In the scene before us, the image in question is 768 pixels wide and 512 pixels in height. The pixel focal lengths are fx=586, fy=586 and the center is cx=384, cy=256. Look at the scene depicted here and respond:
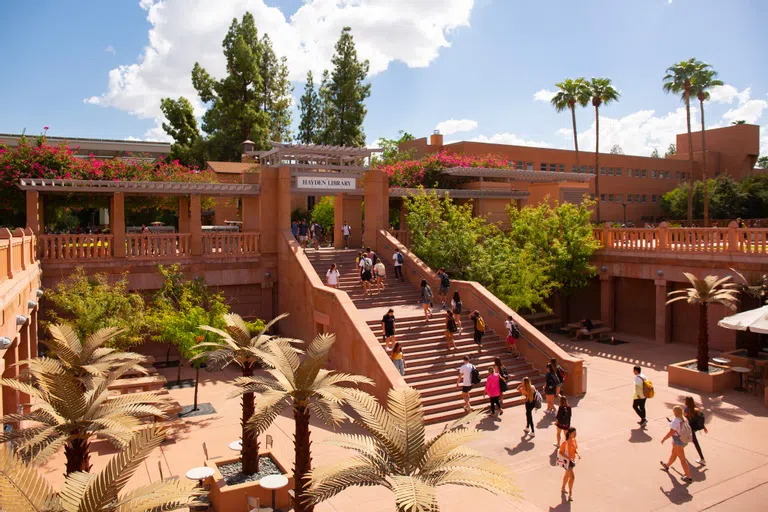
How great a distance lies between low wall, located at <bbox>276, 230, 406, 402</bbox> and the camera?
15047 mm

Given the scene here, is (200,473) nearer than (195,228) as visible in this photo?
Yes

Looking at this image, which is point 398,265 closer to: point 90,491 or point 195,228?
point 195,228

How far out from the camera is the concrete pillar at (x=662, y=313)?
2317cm

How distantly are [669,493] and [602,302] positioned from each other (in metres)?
16.2

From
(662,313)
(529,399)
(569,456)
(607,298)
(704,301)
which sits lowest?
(569,456)

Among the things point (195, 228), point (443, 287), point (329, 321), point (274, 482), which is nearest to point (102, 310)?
point (329, 321)

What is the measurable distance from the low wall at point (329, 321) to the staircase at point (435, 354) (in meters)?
1.05

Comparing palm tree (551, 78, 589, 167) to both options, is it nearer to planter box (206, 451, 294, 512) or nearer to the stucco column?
the stucco column

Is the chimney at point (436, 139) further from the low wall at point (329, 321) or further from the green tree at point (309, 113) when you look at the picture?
the low wall at point (329, 321)

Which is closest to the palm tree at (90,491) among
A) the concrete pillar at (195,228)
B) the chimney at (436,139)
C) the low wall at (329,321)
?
the low wall at (329,321)

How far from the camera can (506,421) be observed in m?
14.5

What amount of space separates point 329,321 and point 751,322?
11681 millimetres

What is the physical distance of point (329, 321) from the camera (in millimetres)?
17969

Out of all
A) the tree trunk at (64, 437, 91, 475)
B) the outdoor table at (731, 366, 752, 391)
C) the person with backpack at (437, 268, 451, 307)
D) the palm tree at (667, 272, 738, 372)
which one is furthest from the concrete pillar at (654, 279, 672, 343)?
the tree trunk at (64, 437, 91, 475)
